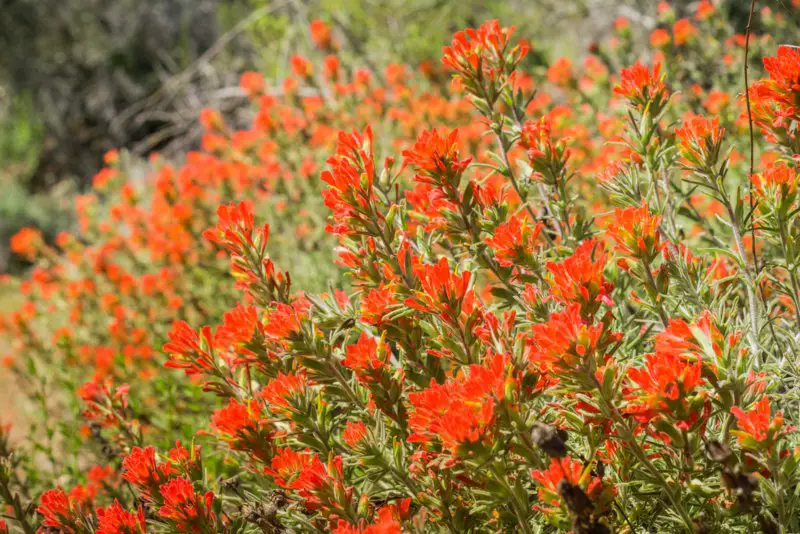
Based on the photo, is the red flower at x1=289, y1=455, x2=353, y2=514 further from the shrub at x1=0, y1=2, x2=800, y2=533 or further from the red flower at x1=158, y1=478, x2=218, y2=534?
the red flower at x1=158, y1=478, x2=218, y2=534

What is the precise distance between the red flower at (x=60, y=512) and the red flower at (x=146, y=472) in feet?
0.62

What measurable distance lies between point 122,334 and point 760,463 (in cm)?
397

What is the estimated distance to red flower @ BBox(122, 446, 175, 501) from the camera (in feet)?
4.58

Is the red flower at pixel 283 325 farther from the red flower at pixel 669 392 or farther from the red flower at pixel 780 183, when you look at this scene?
the red flower at pixel 780 183

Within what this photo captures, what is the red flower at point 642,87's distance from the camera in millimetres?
1569

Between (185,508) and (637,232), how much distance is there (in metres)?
1.06

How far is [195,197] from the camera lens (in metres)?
4.15

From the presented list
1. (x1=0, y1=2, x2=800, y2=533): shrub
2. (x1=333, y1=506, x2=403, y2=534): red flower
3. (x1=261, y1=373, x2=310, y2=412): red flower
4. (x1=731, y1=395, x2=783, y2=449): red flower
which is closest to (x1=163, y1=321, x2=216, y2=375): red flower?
(x1=0, y1=2, x2=800, y2=533): shrub

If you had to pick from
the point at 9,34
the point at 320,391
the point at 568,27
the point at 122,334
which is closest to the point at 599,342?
the point at 320,391

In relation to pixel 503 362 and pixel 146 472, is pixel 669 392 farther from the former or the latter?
pixel 146 472

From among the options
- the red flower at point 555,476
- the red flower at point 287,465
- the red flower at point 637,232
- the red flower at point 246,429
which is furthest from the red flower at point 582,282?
the red flower at point 246,429

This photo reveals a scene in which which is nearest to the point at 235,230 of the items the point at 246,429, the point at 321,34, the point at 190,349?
the point at 190,349

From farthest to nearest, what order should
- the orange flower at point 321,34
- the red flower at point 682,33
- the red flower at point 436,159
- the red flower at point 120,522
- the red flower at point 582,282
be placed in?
the orange flower at point 321,34 → the red flower at point 682,33 → the red flower at point 436,159 → the red flower at point 120,522 → the red flower at point 582,282

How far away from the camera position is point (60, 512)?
1479 millimetres
